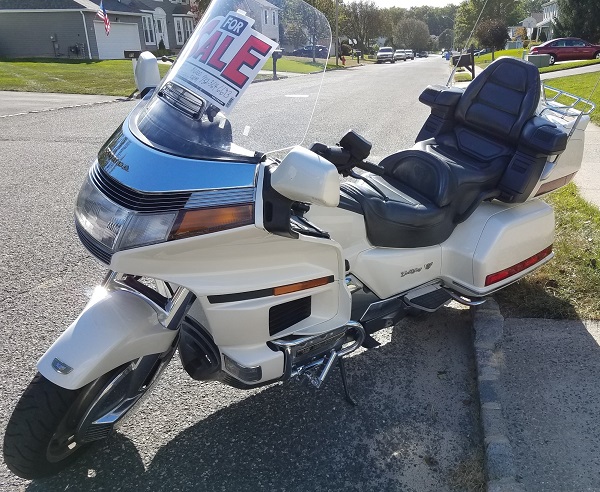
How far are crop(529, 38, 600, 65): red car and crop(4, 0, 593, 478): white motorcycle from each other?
31.6 metres

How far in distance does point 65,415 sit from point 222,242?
3.08 feet

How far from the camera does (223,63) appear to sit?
2109 mm

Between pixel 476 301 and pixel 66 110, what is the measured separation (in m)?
12.0

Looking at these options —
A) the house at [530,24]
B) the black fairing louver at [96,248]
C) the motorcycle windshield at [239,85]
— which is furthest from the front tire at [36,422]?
the house at [530,24]

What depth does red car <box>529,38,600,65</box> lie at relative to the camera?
2994 cm

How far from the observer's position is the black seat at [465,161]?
9.67 feet

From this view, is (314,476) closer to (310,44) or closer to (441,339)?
(441,339)

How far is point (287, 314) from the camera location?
2459mm

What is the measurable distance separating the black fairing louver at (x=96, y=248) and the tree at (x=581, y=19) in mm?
43009

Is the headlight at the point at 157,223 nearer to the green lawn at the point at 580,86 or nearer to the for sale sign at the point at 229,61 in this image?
the for sale sign at the point at 229,61

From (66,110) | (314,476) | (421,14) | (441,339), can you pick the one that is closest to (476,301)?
(441,339)

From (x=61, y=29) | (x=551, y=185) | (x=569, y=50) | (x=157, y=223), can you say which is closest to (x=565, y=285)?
(x=551, y=185)

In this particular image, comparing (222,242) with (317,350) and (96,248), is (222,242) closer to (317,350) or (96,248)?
(96,248)

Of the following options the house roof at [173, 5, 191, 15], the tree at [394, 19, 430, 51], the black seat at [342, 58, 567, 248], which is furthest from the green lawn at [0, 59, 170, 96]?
the tree at [394, 19, 430, 51]
